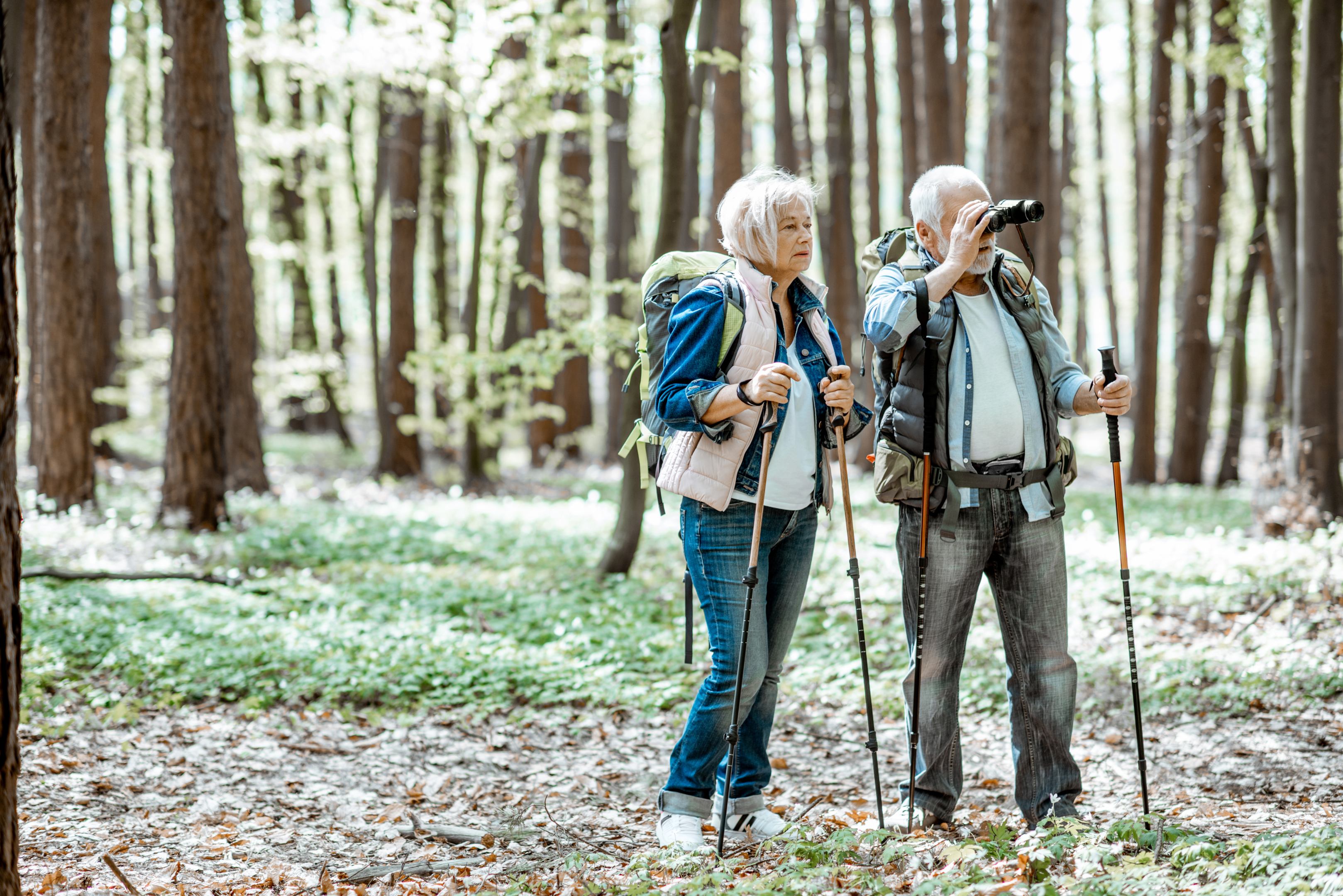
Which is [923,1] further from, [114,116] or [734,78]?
[114,116]

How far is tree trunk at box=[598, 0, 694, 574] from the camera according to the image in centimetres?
696

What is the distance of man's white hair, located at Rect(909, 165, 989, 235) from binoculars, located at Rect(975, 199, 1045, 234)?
131mm

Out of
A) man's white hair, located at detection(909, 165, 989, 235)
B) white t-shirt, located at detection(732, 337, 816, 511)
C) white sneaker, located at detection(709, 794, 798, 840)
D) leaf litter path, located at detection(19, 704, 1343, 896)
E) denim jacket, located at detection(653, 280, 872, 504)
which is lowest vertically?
leaf litter path, located at detection(19, 704, 1343, 896)

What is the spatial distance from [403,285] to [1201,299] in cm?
1080

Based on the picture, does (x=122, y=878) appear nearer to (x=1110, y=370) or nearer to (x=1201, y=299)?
(x=1110, y=370)

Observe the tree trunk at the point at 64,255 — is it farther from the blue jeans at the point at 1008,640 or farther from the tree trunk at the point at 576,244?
the blue jeans at the point at 1008,640

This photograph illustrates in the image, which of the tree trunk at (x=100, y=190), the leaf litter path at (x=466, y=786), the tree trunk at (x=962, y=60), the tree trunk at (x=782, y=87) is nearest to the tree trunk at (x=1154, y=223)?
the tree trunk at (x=962, y=60)

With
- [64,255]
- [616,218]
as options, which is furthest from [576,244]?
[64,255]

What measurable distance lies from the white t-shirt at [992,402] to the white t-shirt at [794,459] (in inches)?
2.0

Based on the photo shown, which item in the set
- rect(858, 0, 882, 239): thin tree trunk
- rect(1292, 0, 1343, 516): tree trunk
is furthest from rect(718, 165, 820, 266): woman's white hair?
rect(858, 0, 882, 239): thin tree trunk

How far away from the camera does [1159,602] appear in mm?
6473

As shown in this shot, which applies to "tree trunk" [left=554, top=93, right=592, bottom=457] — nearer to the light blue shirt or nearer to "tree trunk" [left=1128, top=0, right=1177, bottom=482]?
"tree trunk" [left=1128, top=0, right=1177, bottom=482]

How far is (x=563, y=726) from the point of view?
520 cm

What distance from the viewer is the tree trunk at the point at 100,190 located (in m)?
11.9
